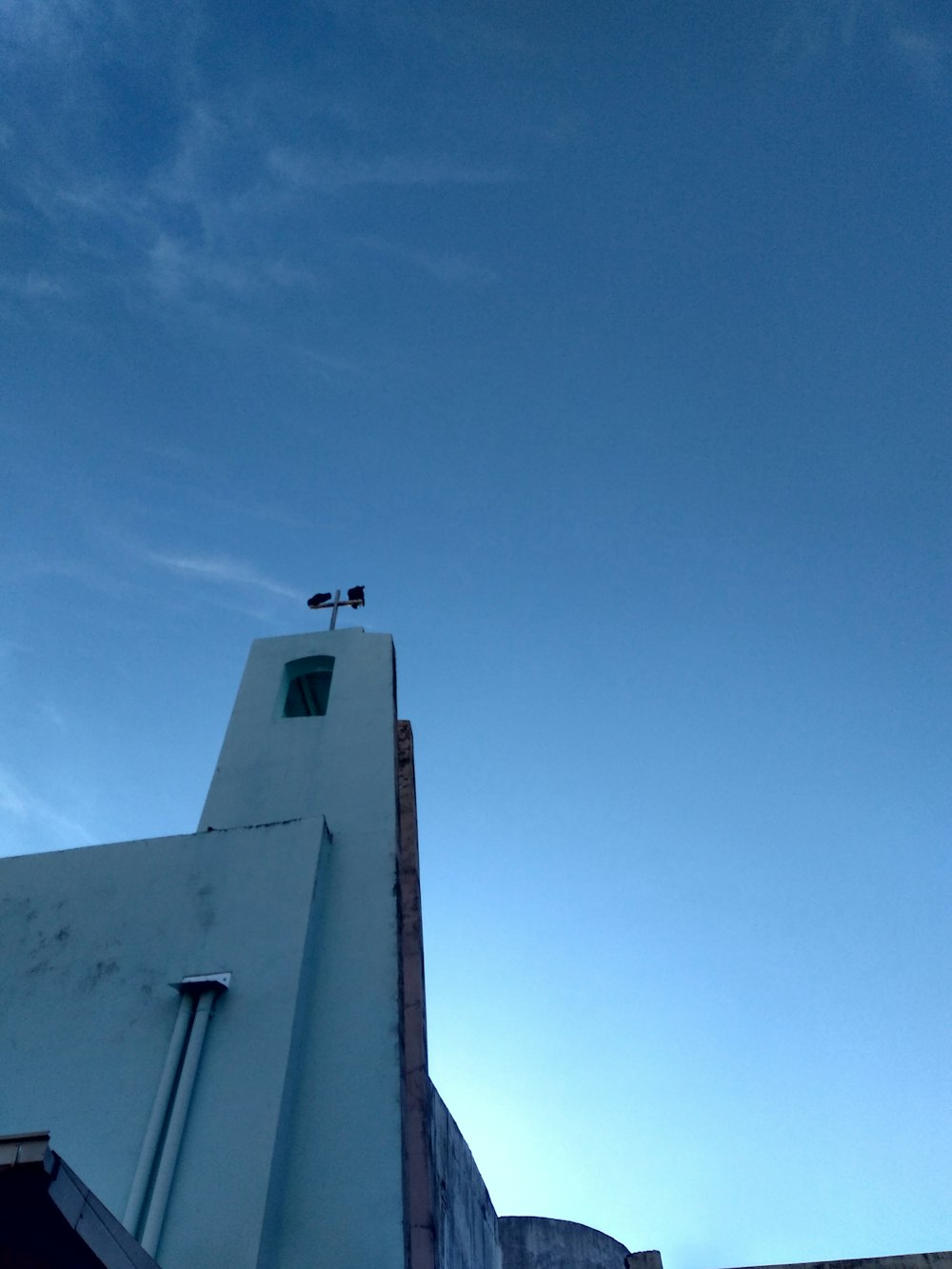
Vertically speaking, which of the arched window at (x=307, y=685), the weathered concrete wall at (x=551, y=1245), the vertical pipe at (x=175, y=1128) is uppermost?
the arched window at (x=307, y=685)

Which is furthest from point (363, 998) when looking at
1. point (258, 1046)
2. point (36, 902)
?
point (36, 902)

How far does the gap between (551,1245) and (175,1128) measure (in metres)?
15.0

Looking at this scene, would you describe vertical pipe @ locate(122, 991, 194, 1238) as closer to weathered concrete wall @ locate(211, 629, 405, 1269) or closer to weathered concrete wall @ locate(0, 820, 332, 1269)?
weathered concrete wall @ locate(0, 820, 332, 1269)

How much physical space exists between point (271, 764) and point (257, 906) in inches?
93.6

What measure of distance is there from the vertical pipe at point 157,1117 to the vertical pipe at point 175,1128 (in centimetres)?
6

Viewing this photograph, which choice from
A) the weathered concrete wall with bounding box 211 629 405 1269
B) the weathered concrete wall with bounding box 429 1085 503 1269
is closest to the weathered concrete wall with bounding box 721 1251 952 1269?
the weathered concrete wall with bounding box 429 1085 503 1269

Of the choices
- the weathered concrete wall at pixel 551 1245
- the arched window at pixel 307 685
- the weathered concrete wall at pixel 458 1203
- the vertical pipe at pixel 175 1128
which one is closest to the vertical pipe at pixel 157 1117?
the vertical pipe at pixel 175 1128

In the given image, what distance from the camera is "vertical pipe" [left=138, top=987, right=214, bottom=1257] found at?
674 centimetres

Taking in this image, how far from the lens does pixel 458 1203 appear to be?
10.5m

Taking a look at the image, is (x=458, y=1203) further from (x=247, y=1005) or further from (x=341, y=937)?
(x=247, y=1005)

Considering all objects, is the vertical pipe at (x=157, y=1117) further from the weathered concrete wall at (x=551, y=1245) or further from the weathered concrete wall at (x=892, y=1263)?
the weathered concrete wall at (x=551, y=1245)

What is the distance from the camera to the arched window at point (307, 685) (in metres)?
12.8

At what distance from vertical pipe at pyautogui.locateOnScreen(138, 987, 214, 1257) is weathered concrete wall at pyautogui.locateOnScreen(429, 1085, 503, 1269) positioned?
2023 mm

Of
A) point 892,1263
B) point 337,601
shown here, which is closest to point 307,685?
point 337,601
